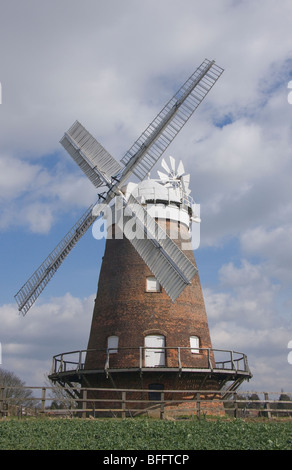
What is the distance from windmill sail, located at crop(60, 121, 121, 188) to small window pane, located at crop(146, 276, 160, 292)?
13.6ft

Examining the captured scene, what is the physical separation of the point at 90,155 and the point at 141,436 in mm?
12582

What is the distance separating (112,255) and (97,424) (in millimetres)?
8927

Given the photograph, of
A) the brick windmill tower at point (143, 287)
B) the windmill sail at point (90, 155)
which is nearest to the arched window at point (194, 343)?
the brick windmill tower at point (143, 287)

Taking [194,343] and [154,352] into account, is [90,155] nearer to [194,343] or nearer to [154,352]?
[154,352]

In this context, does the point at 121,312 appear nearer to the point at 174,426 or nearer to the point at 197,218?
the point at 197,218

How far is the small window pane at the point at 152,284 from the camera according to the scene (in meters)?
18.7

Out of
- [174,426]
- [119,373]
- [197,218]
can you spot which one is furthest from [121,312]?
[174,426]

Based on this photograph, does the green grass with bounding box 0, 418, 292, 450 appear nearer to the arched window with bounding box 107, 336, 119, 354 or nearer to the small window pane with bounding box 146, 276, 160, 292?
the arched window with bounding box 107, 336, 119, 354

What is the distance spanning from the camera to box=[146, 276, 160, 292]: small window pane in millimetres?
18688

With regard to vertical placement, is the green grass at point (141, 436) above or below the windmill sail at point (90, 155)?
below

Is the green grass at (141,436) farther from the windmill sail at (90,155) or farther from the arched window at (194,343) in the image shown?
the windmill sail at (90,155)

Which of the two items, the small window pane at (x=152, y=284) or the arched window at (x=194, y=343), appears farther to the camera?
the small window pane at (x=152, y=284)

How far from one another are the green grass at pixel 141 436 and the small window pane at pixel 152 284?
709cm

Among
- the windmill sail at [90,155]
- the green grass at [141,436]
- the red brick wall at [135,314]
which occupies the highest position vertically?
the windmill sail at [90,155]
